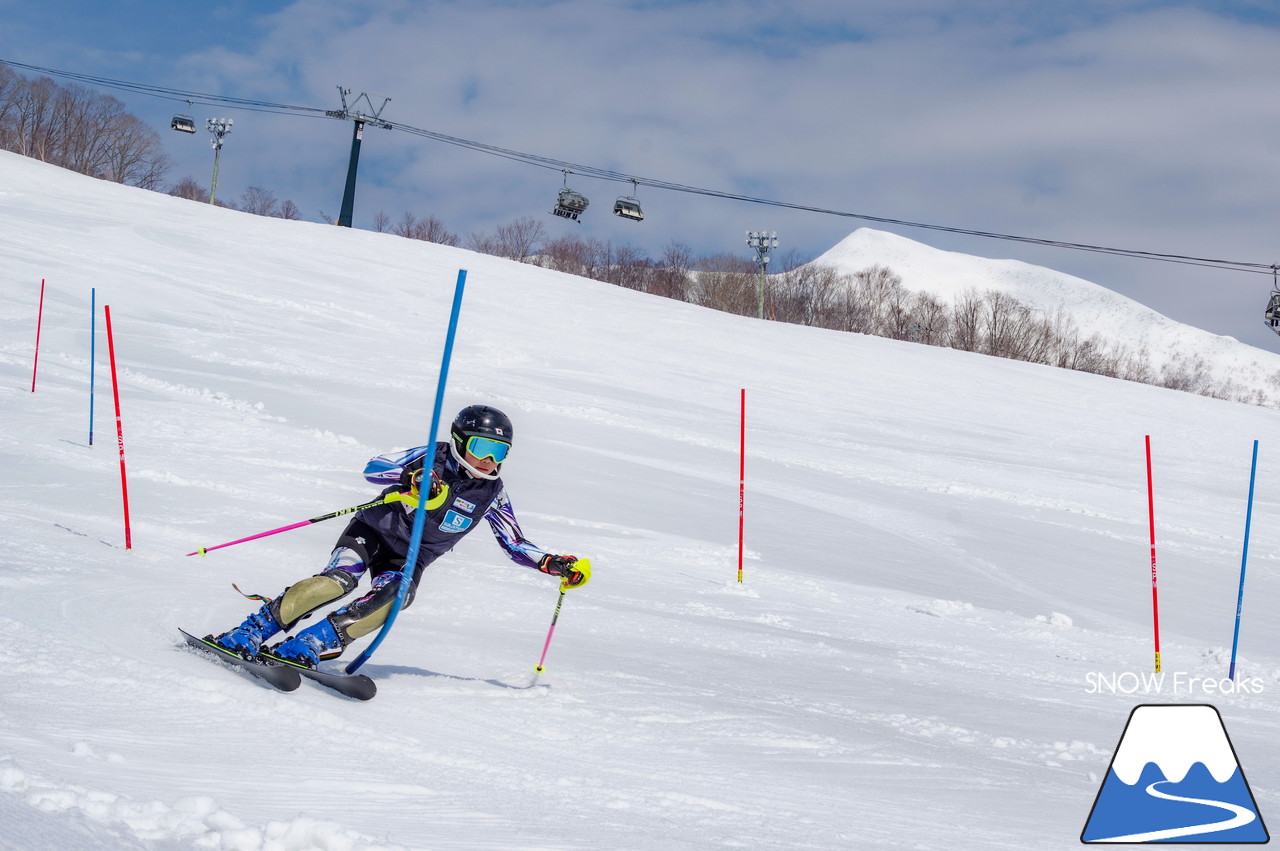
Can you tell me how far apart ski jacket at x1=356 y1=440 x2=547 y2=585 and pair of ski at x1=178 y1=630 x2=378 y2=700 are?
63 cm

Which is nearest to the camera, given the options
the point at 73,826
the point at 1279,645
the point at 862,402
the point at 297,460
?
the point at 73,826

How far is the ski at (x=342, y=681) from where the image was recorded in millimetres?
4383

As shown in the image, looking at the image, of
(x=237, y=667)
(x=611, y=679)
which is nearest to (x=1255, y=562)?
(x=611, y=679)

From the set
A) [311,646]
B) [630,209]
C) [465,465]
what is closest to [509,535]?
[465,465]

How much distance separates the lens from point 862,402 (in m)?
24.5

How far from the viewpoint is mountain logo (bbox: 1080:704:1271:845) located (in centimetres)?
343

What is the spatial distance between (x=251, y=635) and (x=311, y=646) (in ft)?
0.91

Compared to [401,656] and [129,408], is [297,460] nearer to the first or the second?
[129,408]

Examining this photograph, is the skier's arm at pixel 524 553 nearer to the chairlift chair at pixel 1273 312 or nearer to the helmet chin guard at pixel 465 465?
the helmet chin guard at pixel 465 465

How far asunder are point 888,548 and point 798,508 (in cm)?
201

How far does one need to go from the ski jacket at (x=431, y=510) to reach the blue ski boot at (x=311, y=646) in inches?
19.4

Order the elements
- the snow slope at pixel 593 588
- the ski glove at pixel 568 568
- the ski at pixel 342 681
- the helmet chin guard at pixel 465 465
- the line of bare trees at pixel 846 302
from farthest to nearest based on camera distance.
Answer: the line of bare trees at pixel 846 302 < the ski glove at pixel 568 568 < the helmet chin guard at pixel 465 465 < the ski at pixel 342 681 < the snow slope at pixel 593 588

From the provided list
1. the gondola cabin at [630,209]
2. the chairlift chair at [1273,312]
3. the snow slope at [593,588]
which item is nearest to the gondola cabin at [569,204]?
the gondola cabin at [630,209]

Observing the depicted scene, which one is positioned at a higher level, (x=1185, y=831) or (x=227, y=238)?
(x=227, y=238)
